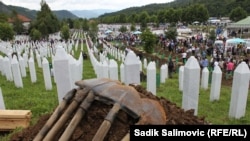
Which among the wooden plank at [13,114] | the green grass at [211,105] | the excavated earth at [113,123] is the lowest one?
the green grass at [211,105]

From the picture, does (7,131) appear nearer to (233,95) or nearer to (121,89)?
(121,89)

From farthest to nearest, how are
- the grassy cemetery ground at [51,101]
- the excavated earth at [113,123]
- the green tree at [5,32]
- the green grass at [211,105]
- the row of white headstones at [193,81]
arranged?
the green tree at [5,32]
the grassy cemetery ground at [51,101]
the green grass at [211,105]
the row of white headstones at [193,81]
the excavated earth at [113,123]

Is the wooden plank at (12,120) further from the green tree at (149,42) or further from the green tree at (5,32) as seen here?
the green tree at (5,32)

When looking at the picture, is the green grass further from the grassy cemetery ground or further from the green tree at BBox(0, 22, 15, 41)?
the green tree at BBox(0, 22, 15, 41)

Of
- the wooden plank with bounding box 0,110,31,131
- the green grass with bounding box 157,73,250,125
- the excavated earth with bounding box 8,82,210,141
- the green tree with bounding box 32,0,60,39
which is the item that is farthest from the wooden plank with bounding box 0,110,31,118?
the green tree with bounding box 32,0,60,39

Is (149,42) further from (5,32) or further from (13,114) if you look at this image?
(5,32)

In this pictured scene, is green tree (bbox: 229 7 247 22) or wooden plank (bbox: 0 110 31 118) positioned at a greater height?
green tree (bbox: 229 7 247 22)

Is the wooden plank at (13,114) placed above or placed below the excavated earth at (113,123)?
below

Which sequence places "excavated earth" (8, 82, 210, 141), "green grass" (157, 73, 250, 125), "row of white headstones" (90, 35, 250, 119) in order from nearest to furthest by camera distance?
1. "excavated earth" (8, 82, 210, 141)
2. "row of white headstones" (90, 35, 250, 119)
3. "green grass" (157, 73, 250, 125)

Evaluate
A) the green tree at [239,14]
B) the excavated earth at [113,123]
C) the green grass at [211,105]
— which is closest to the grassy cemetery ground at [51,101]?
the green grass at [211,105]

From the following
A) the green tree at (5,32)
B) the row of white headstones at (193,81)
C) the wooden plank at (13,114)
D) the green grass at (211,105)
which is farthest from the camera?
the green tree at (5,32)

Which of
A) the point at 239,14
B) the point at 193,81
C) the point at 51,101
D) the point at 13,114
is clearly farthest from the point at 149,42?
the point at 239,14

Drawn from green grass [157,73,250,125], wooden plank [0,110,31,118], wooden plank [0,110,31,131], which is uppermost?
wooden plank [0,110,31,118]

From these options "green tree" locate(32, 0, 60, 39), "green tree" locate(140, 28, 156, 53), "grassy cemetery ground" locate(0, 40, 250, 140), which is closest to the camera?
"grassy cemetery ground" locate(0, 40, 250, 140)
